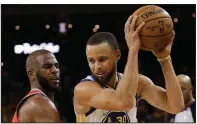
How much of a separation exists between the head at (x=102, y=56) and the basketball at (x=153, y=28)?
245 mm

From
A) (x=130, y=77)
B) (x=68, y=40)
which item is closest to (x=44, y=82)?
(x=130, y=77)

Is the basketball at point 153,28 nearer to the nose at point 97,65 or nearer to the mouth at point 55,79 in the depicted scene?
the nose at point 97,65

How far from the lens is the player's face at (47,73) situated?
315 cm

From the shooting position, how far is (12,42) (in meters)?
9.66

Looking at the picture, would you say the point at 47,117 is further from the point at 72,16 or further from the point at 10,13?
the point at 72,16

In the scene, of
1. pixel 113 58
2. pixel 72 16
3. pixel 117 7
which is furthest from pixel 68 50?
pixel 113 58

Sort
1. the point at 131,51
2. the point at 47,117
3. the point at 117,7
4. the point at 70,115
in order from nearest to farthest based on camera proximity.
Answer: the point at 131,51, the point at 47,117, the point at 70,115, the point at 117,7

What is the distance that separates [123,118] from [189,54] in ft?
23.2

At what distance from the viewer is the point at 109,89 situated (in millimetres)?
2775

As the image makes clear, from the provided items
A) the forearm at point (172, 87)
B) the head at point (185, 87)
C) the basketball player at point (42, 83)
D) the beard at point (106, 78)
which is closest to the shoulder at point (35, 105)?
the basketball player at point (42, 83)

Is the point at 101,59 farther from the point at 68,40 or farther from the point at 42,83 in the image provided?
the point at 68,40

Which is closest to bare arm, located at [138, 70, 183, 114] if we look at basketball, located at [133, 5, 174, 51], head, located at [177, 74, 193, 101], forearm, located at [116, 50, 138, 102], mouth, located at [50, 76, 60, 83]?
basketball, located at [133, 5, 174, 51]

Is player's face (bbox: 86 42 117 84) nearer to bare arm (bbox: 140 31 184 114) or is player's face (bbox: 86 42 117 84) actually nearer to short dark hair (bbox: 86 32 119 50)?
short dark hair (bbox: 86 32 119 50)

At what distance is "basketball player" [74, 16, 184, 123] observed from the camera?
2.68 m
